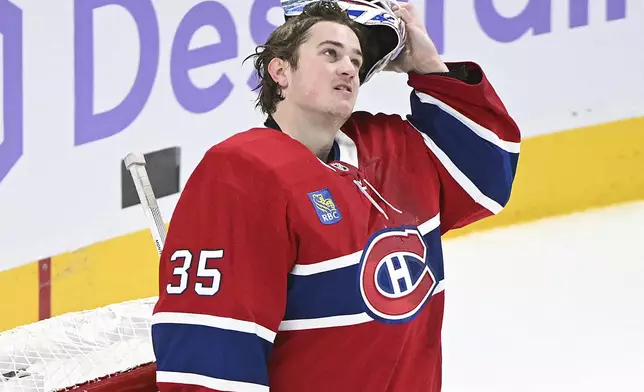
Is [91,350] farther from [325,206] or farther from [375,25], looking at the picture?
[375,25]

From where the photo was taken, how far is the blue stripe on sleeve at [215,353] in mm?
1312

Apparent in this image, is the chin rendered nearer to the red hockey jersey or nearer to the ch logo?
the red hockey jersey

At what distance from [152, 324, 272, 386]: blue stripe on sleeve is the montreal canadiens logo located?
0.47 feet

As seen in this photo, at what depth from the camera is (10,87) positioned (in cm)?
261

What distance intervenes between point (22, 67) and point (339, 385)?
148 cm

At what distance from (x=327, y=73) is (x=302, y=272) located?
Result: 0.82ft

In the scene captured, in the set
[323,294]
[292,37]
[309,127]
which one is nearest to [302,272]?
[323,294]

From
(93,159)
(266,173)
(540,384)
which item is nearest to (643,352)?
(540,384)

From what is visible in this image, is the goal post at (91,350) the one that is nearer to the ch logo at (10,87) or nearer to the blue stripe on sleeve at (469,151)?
the blue stripe on sleeve at (469,151)

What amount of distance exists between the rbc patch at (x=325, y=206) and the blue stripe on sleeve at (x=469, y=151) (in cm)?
23

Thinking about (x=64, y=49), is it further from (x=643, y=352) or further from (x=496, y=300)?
(x=643, y=352)

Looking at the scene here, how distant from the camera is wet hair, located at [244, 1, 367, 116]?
4.89ft

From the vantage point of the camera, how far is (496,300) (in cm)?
323

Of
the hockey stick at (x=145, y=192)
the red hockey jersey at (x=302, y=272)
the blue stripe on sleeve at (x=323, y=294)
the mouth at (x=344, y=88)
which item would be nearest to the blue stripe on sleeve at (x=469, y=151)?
the red hockey jersey at (x=302, y=272)
